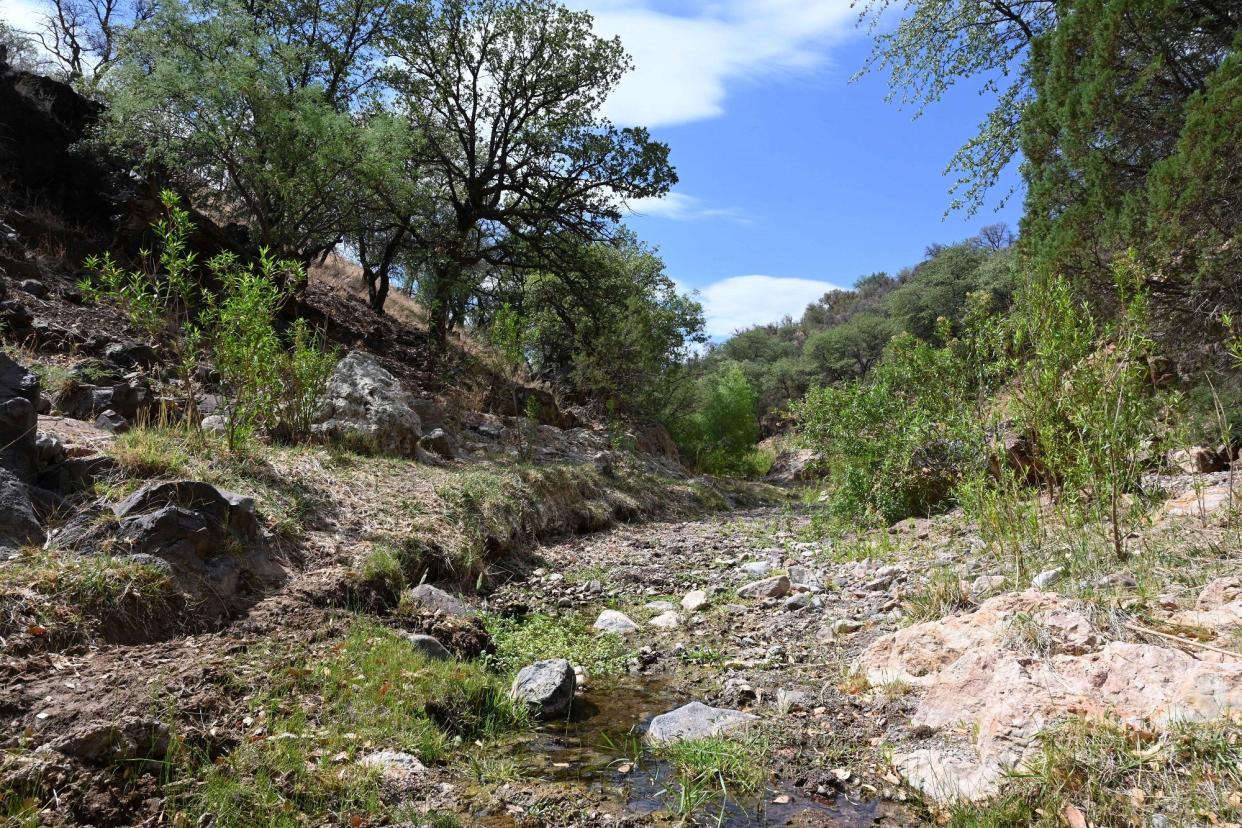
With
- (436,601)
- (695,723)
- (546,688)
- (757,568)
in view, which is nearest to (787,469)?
(757,568)

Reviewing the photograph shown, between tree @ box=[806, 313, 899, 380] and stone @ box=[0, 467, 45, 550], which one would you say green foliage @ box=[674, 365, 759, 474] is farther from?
stone @ box=[0, 467, 45, 550]

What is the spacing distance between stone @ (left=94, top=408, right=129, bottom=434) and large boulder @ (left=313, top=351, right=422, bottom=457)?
88.4 inches

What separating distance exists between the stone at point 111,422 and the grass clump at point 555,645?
4052 mm

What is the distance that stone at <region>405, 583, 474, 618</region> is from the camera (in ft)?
17.4

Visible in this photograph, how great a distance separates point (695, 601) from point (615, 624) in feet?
2.73

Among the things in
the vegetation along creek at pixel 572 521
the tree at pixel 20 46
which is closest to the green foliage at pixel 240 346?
the vegetation along creek at pixel 572 521

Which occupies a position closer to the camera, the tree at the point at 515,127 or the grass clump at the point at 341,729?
the grass clump at the point at 341,729

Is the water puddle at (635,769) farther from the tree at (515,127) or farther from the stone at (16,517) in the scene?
the tree at (515,127)

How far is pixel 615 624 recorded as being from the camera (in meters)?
5.73

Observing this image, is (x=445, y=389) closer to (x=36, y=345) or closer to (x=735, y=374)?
(x=36, y=345)

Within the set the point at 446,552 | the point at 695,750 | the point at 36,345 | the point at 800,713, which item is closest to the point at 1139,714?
the point at 800,713

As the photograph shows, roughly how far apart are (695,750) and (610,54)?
16.6m

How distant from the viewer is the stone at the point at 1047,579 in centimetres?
414

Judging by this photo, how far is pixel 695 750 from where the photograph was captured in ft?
11.0
